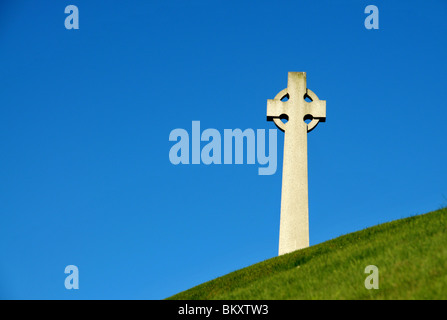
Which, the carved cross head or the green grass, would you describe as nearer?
the green grass

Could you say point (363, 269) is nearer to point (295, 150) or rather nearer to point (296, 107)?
point (295, 150)

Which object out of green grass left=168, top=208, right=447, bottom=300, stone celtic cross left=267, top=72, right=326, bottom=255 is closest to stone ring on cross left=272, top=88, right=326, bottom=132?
stone celtic cross left=267, top=72, right=326, bottom=255

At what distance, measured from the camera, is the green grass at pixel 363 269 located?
5613 millimetres

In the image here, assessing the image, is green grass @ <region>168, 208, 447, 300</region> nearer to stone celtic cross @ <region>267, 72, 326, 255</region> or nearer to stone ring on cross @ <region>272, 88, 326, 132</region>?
stone celtic cross @ <region>267, 72, 326, 255</region>

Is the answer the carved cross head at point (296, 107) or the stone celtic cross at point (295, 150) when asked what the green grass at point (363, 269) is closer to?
the stone celtic cross at point (295, 150)

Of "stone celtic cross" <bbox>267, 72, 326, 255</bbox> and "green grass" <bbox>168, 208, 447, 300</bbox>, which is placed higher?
"stone celtic cross" <bbox>267, 72, 326, 255</bbox>

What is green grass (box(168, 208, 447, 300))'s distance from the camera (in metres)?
5.61

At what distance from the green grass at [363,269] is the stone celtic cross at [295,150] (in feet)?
7.54

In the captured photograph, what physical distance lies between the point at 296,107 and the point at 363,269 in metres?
7.57
